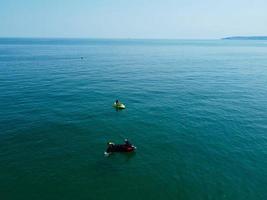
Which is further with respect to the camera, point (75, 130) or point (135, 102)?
point (135, 102)

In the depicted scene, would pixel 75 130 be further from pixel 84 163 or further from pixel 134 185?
pixel 134 185

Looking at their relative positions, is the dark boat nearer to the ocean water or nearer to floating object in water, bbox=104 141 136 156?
floating object in water, bbox=104 141 136 156

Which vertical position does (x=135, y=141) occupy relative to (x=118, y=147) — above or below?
below

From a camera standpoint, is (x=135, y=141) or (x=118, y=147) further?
(x=135, y=141)

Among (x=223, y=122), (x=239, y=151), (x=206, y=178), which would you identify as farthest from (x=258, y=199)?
(x=223, y=122)

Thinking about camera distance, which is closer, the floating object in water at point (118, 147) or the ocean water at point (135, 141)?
the ocean water at point (135, 141)

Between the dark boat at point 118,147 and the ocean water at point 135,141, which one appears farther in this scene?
the dark boat at point 118,147

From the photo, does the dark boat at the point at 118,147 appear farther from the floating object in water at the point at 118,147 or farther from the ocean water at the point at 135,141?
the ocean water at the point at 135,141

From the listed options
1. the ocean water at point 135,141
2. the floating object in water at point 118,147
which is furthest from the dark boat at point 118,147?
the ocean water at point 135,141

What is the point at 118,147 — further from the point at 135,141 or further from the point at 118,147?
the point at 135,141

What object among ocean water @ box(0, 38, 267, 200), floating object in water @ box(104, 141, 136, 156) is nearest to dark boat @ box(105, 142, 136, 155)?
floating object in water @ box(104, 141, 136, 156)

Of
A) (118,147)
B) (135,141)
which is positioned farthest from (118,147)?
(135,141)
